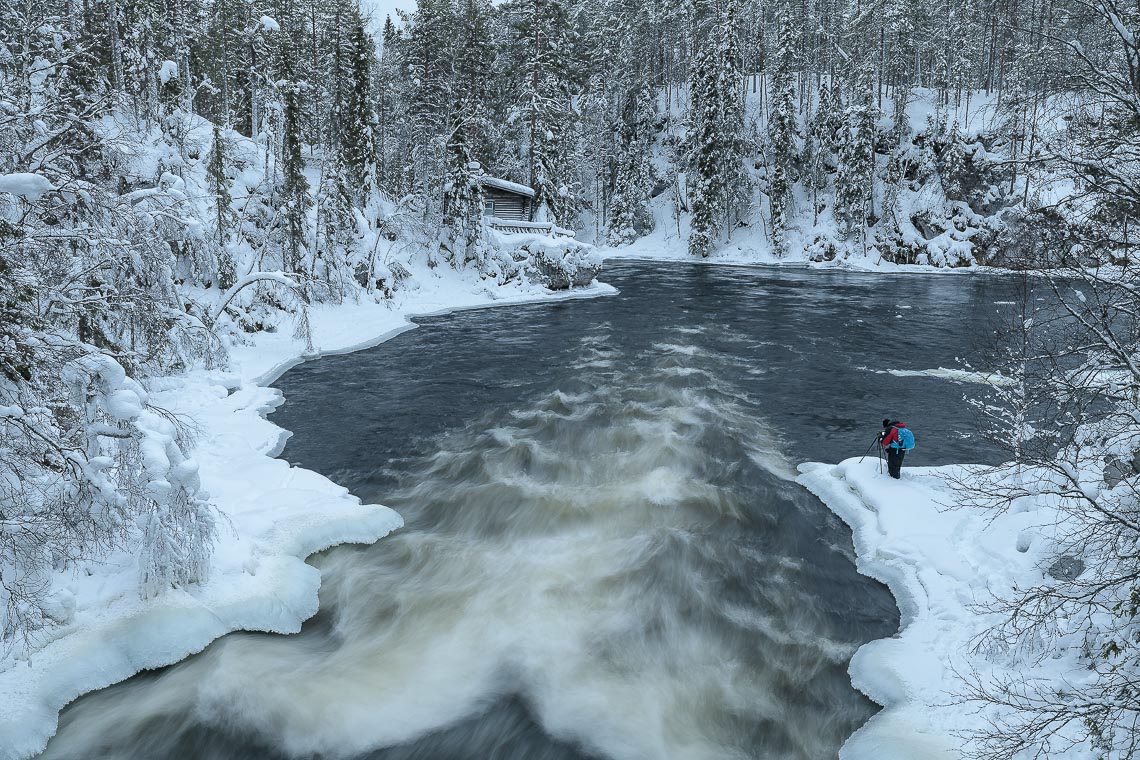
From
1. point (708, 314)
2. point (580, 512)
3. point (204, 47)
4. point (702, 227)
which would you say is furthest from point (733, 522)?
point (204, 47)

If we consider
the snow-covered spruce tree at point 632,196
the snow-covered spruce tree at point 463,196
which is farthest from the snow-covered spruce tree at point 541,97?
the snow-covered spruce tree at point 632,196

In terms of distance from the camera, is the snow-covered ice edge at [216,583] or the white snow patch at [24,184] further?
the snow-covered ice edge at [216,583]

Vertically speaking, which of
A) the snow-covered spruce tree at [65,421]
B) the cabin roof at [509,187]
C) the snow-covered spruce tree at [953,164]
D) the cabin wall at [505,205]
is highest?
the snow-covered spruce tree at [953,164]

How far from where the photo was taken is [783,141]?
2603 inches

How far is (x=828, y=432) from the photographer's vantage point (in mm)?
17484

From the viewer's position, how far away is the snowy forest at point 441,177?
7109 millimetres

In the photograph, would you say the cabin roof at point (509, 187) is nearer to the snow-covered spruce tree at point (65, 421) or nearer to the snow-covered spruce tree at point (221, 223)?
the snow-covered spruce tree at point (221, 223)

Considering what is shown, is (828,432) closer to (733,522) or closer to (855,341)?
(733,522)

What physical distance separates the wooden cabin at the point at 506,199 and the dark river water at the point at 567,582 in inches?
1213

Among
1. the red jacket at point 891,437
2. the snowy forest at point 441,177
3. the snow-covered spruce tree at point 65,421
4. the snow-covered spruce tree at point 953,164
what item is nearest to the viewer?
the snowy forest at point 441,177

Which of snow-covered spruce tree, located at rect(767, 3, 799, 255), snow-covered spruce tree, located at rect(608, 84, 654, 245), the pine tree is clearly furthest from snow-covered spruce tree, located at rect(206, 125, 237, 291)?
snow-covered spruce tree, located at rect(608, 84, 654, 245)

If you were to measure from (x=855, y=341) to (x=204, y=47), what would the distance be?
6490cm

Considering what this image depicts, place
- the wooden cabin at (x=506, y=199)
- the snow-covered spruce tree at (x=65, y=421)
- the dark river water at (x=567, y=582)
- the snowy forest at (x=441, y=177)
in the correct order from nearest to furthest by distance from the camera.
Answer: the snowy forest at (x=441, y=177), the snow-covered spruce tree at (x=65, y=421), the dark river water at (x=567, y=582), the wooden cabin at (x=506, y=199)

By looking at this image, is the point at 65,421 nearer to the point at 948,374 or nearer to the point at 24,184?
the point at 24,184
